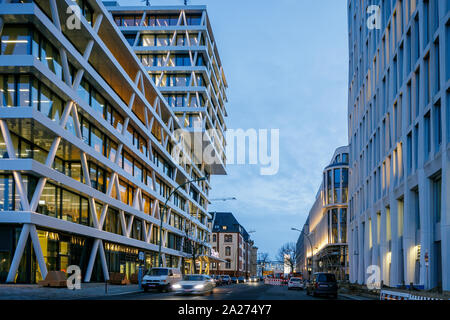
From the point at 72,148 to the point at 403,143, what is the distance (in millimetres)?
23059

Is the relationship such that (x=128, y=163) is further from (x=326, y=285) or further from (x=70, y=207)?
(x=326, y=285)

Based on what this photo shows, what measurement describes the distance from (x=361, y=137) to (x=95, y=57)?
30.3 metres

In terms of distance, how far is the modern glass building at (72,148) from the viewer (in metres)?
27.7

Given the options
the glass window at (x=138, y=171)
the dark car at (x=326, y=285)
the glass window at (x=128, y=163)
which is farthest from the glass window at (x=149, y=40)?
the dark car at (x=326, y=285)

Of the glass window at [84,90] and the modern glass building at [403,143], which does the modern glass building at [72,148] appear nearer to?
the glass window at [84,90]

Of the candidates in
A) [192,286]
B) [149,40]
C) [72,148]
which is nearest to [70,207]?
[72,148]

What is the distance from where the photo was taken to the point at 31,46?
28828mm

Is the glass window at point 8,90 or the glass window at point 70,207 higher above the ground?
the glass window at point 8,90

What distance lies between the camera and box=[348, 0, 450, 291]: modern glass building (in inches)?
1065

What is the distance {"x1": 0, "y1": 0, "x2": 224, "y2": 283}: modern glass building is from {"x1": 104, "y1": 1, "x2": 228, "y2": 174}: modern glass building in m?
14.9

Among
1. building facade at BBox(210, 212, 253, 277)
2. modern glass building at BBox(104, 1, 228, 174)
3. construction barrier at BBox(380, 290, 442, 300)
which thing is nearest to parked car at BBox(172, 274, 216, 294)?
construction barrier at BBox(380, 290, 442, 300)

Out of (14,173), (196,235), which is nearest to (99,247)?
(14,173)

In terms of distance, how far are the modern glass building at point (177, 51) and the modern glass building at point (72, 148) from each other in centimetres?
1490
